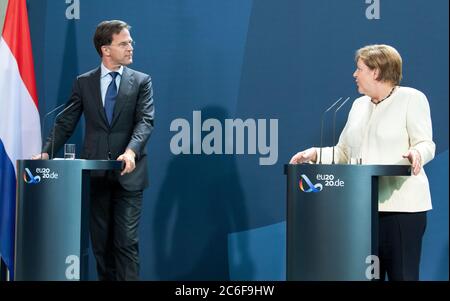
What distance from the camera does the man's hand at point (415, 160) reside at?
12.1 ft

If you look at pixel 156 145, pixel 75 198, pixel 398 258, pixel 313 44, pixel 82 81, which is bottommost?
pixel 398 258

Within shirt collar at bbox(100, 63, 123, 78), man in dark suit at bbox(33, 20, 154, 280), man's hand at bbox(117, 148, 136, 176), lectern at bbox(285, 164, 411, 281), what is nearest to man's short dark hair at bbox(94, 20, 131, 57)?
man in dark suit at bbox(33, 20, 154, 280)

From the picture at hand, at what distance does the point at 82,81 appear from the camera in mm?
4652

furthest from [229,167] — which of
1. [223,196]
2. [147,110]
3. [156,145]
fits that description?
[147,110]

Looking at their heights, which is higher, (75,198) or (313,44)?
(313,44)

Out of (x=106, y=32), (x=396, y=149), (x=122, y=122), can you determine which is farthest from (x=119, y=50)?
(x=396, y=149)

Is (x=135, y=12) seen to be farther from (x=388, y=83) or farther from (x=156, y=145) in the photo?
(x=388, y=83)

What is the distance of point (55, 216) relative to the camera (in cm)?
397

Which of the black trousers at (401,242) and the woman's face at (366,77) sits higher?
the woman's face at (366,77)

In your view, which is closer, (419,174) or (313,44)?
(419,174)

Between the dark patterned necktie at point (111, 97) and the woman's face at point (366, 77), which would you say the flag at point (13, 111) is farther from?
the woman's face at point (366, 77)

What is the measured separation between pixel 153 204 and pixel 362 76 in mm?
1981

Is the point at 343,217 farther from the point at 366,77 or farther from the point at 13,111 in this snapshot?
the point at 13,111

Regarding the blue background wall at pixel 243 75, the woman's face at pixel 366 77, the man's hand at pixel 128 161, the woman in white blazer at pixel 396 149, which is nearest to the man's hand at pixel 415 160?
the woman in white blazer at pixel 396 149
